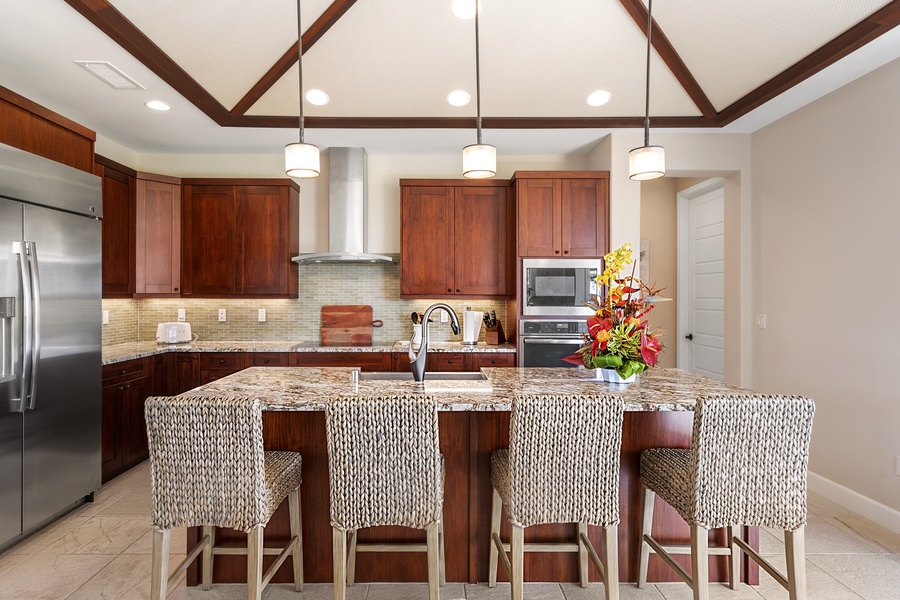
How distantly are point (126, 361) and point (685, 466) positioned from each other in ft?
12.7

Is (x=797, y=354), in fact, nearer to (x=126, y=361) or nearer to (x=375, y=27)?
(x=375, y=27)

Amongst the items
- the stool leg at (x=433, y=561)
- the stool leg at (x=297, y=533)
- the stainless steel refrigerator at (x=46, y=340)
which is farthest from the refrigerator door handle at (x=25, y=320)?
the stool leg at (x=433, y=561)

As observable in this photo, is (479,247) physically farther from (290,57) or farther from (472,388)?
(472,388)

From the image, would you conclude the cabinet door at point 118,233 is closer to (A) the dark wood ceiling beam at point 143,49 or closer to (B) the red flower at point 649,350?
(A) the dark wood ceiling beam at point 143,49

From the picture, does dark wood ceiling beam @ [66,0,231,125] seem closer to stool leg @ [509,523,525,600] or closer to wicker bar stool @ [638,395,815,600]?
stool leg @ [509,523,525,600]

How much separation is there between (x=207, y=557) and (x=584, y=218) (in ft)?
11.7

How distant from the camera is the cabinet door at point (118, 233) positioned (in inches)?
153

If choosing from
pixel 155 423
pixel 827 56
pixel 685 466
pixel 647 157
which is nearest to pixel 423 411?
pixel 155 423

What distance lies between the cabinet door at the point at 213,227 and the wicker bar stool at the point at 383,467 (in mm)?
3318

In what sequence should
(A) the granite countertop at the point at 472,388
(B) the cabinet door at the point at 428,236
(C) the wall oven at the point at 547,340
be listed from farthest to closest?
(B) the cabinet door at the point at 428,236, (C) the wall oven at the point at 547,340, (A) the granite countertop at the point at 472,388

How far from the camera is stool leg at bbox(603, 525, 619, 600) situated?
70.9 inches

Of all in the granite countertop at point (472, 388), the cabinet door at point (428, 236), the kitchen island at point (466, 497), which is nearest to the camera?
the granite countertop at point (472, 388)

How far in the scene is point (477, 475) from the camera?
222cm

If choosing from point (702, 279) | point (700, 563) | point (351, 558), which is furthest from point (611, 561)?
point (702, 279)
